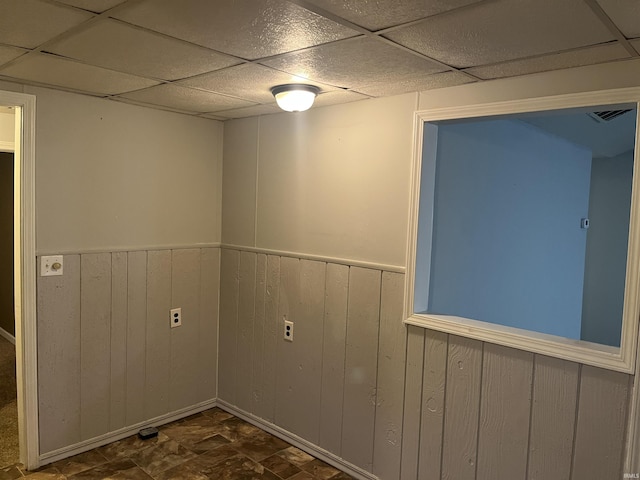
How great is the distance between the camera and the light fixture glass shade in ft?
7.85

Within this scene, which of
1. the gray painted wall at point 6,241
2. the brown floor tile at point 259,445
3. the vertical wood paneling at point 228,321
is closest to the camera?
the brown floor tile at point 259,445

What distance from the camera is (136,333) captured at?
3.19 m

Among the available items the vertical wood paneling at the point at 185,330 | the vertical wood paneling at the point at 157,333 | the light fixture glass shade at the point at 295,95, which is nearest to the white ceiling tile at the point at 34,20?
the light fixture glass shade at the point at 295,95

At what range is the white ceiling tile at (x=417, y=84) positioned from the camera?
2.17 meters

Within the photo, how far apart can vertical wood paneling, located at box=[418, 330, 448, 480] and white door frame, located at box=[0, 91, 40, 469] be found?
7.15 ft

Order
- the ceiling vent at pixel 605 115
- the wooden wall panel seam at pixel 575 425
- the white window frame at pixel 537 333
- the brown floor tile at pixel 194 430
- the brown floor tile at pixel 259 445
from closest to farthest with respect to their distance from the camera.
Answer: the white window frame at pixel 537 333
the wooden wall panel seam at pixel 575 425
the brown floor tile at pixel 259 445
the brown floor tile at pixel 194 430
the ceiling vent at pixel 605 115

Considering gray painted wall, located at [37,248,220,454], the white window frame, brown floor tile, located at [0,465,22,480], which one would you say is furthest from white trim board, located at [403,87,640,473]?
brown floor tile, located at [0,465,22,480]

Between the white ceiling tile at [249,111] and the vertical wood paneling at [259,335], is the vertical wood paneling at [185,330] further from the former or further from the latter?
the white ceiling tile at [249,111]

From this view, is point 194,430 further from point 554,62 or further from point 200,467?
point 554,62

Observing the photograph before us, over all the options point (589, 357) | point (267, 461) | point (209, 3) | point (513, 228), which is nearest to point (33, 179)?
point (209, 3)

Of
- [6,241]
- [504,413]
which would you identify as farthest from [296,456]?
Result: [6,241]

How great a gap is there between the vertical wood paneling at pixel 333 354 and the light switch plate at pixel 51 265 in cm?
156

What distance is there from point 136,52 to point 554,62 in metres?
1.65

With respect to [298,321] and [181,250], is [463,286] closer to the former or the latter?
[298,321]
